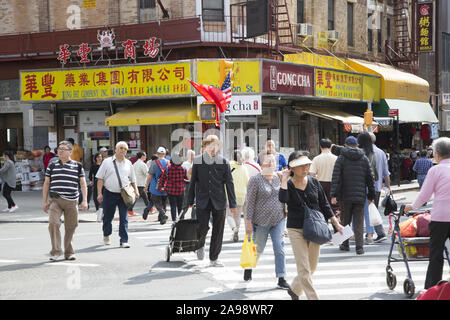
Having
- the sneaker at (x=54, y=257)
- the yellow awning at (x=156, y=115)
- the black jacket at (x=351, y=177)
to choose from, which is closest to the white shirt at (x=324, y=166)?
the black jacket at (x=351, y=177)

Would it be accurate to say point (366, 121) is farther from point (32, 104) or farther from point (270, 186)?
point (270, 186)

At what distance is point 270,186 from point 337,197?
8.30ft

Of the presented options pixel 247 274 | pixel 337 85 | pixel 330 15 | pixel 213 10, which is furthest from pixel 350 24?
pixel 247 274

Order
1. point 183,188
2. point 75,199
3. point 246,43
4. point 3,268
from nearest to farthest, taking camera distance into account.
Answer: point 3,268 < point 75,199 < point 183,188 < point 246,43

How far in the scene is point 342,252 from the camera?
10883mm

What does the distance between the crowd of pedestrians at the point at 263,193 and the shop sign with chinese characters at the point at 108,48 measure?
8373 millimetres

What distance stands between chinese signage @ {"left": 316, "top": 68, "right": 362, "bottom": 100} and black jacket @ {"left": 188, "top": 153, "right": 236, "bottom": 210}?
16.1 meters

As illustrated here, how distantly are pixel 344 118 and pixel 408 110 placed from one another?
5.28 metres

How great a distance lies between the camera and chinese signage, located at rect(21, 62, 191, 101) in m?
22.3

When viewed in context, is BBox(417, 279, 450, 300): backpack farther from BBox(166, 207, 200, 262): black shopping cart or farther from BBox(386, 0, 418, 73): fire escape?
BBox(386, 0, 418, 73): fire escape

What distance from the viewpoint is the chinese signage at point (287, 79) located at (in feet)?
73.3

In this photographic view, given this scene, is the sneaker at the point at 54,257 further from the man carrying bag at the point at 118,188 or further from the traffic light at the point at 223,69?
the traffic light at the point at 223,69

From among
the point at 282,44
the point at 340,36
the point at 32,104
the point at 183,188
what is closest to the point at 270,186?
the point at 183,188

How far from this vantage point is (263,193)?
27.5ft
